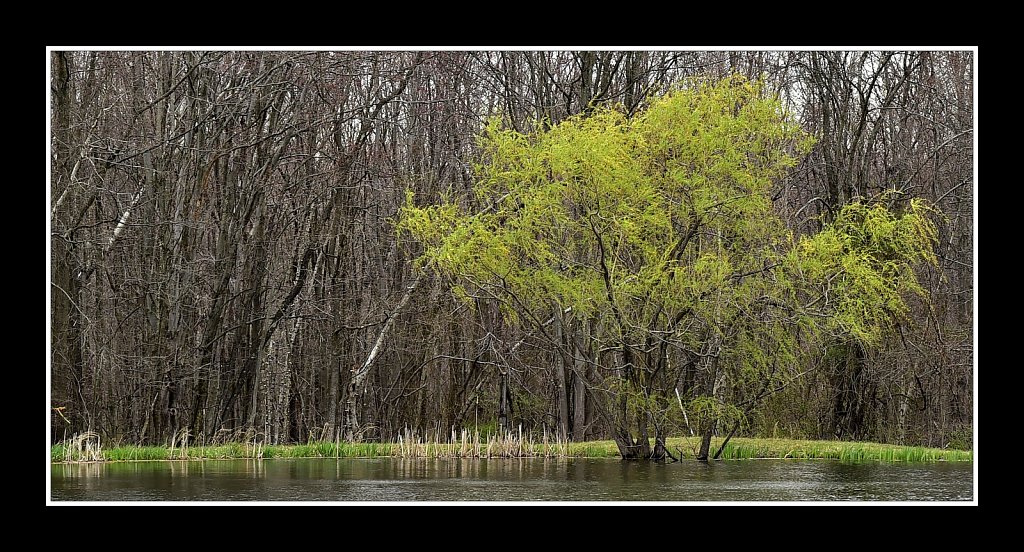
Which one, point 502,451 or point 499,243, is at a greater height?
point 499,243

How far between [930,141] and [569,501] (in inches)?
734

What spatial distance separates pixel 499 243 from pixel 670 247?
2.86 meters

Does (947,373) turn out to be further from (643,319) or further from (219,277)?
(219,277)

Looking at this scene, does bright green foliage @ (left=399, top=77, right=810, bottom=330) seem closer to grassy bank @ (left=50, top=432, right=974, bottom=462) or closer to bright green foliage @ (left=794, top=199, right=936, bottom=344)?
bright green foliage @ (left=794, top=199, right=936, bottom=344)

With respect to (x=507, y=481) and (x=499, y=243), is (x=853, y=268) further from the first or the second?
(x=507, y=481)

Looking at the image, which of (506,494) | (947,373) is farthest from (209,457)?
(947,373)

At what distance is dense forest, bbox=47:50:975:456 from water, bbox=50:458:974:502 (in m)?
2.21

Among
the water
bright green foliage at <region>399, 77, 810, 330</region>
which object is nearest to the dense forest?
bright green foliage at <region>399, 77, 810, 330</region>

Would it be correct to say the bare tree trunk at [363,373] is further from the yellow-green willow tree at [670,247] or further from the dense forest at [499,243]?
the yellow-green willow tree at [670,247]

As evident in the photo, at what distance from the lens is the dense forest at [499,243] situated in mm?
19875

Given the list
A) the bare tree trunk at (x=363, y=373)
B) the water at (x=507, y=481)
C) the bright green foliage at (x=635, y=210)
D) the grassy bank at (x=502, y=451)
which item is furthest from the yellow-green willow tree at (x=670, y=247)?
the bare tree trunk at (x=363, y=373)

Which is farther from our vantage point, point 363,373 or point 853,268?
point 363,373

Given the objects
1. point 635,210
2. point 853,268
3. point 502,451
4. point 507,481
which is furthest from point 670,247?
point 502,451

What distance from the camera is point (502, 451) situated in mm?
22203
